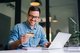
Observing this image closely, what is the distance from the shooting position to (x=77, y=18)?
5.17 meters

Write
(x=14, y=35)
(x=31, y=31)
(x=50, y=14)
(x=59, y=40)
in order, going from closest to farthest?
1. (x=59, y=40)
2. (x=14, y=35)
3. (x=31, y=31)
4. (x=50, y=14)

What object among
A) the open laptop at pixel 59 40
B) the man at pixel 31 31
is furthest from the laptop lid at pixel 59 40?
the man at pixel 31 31

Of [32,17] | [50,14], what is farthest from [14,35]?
[50,14]

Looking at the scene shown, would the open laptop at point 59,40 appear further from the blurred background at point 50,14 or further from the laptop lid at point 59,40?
the blurred background at point 50,14

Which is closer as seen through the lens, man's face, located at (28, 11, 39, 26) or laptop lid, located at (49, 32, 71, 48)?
laptop lid, located at (49, 32, 71, 48)

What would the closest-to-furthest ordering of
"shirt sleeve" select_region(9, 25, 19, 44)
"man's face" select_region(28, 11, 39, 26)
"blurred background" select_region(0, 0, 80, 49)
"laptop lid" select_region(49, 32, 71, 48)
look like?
"laptop lid" select_region(49, 32, 71, 48) < "shirt sleeve" select_region(9, 25, 19, 44) < "man's face" select_region(28, 11, 39, 26) < "blurred background" select_region(0, 0, 80, 49)

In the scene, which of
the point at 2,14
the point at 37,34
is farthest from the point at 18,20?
the point at 37,34

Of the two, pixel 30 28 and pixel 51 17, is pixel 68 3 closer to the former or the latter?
pixel 51 17

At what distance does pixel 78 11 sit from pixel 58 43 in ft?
11.2

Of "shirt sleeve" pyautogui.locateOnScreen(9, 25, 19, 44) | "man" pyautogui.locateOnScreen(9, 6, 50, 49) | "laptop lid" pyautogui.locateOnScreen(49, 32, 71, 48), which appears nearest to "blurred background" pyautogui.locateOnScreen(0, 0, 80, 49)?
"man" pyautogui.locateOnScreen(9, 6, 50, 49)

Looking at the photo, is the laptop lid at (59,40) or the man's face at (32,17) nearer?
the laptop lid at (59,40)

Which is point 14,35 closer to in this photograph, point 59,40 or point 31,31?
point 31,31

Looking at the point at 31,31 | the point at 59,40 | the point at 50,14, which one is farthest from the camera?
the point at 50,14

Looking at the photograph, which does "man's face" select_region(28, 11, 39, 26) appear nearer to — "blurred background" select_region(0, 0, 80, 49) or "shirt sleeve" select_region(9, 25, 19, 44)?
"shirt sleeve" select_region(9, 25, 19, 44)
